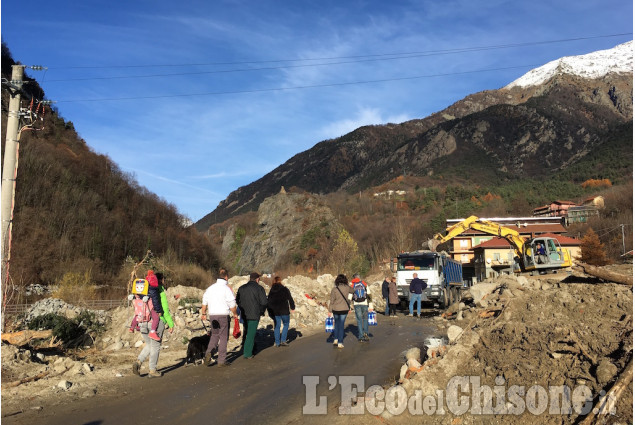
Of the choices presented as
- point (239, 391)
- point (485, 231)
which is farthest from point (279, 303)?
point (485, 231)

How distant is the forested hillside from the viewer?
3086 centimetres

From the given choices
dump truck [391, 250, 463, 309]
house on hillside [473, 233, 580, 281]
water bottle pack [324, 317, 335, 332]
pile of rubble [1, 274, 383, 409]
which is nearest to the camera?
pile of rubble [1, 274, 383, 409]

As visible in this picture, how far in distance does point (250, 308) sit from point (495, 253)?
61431mm

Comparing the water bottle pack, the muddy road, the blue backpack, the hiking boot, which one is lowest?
the muddy road

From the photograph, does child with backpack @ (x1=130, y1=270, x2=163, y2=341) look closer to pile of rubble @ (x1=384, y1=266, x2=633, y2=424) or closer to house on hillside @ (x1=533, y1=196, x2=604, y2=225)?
pile of rubble @ (x1=384, y1=266, x2=633, y2=424)

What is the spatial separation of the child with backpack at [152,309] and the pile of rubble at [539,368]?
15.8 ft

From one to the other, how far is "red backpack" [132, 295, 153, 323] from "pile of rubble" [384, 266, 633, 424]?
496 cm

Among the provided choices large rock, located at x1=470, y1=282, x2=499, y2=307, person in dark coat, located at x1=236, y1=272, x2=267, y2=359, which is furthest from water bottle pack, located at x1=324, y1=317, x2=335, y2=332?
large rock, located at x1=470, y1=282, x2=499, y2=307

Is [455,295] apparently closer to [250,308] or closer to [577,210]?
[250,308]

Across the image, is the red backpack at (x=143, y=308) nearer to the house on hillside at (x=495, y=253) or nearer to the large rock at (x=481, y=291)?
the large rock at (x=481, y=291)

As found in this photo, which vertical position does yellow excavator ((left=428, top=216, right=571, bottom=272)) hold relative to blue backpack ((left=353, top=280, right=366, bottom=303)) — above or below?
above

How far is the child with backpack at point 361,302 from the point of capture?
43.6ft

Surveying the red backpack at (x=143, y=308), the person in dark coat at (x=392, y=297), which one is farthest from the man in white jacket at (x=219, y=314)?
the person in dark coat at (x=392, y=297)

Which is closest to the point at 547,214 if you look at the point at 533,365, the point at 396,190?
the point at 396,190
